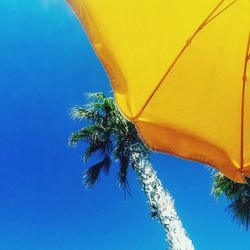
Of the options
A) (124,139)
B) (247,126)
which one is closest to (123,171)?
(124,139)

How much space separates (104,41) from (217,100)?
40.9 inches

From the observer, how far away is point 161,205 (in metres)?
13.4

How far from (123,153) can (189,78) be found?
40.1ft

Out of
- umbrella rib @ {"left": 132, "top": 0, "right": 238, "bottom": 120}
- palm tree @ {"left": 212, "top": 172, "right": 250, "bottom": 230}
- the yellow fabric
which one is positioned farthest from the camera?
palm tree @ {"left": 212, "top": 172, "right": 250, "bottom": 230}

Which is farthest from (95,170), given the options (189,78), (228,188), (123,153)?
(189,78)

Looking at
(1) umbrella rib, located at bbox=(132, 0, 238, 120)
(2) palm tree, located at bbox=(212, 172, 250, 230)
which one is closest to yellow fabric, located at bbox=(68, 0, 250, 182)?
(1) umbrella rib, located at bbox=(132, 0, 238, 120)

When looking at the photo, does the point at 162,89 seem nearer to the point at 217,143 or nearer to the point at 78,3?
the point at 217,143

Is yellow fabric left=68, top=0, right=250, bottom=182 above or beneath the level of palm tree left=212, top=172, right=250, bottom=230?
beneath

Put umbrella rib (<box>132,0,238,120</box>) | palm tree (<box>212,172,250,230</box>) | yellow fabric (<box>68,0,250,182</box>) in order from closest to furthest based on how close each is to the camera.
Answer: yellow fabric (<box>68,0,250,182</box>)
umbrella rib (<box>132,0,238,120</box>)
palm tree (<box>212,172,250,230</box>)

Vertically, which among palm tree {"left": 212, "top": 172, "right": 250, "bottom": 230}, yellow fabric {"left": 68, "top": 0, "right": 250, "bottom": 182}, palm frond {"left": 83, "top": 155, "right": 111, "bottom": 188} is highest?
palm frond {"left": 83, "top": 155, "right": 111, "bottom": 188}

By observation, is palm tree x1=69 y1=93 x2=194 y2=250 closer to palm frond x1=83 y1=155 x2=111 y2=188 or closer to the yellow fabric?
palm frond x1=83 y1=155 x2=111 y2=188

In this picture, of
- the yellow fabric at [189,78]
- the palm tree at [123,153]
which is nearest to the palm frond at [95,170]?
the palm tree at [123,153]

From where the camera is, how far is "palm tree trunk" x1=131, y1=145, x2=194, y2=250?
13.0 meters

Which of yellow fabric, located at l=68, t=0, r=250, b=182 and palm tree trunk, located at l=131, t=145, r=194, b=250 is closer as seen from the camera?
yellow fabric, located at l=68, t=0, r=250, b=182
